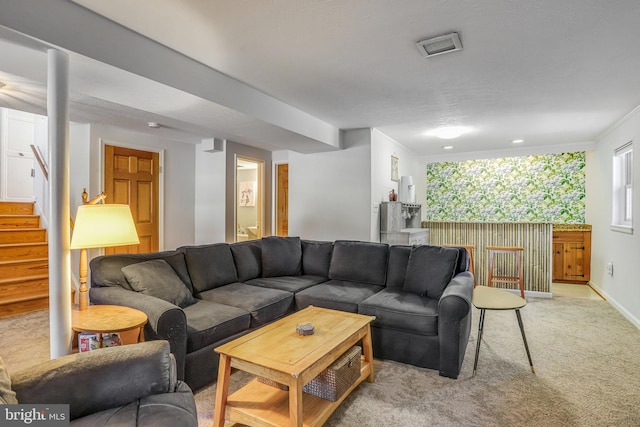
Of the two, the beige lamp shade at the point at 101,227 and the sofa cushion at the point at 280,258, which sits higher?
the beige lamp shade at the point at 101,227

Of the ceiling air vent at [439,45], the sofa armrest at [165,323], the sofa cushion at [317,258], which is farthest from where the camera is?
the sofa cushion at [317,258]

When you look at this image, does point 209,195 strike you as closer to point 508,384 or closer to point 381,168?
point 381,168

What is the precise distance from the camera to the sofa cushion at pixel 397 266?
3.32 meters

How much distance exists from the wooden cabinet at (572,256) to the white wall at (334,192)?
11.6 feet

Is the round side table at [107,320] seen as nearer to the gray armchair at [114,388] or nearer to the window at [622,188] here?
the gray armchair at [114,388]

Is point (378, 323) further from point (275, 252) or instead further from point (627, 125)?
point (627, 125)

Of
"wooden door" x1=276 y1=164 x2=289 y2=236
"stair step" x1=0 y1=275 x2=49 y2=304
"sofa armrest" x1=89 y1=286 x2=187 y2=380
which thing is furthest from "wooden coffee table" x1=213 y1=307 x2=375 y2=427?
"wooden door" x1=276 y1=164 x2=289 y2=236

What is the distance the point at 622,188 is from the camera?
433 centimetres

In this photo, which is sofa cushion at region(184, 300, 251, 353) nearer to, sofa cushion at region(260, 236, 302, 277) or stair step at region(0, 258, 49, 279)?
sofa cushion at region(260, 236, 302, 277)

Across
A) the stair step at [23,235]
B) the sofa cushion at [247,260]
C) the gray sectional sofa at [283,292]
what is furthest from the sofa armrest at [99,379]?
the stair step at [23,235]

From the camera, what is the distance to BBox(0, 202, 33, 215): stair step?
470 centimetres

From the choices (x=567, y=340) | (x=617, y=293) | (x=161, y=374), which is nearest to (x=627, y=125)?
(x=617, y=293)

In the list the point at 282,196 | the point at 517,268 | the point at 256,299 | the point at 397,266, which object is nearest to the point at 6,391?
the point at 256,299

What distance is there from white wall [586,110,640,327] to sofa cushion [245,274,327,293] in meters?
3.38
